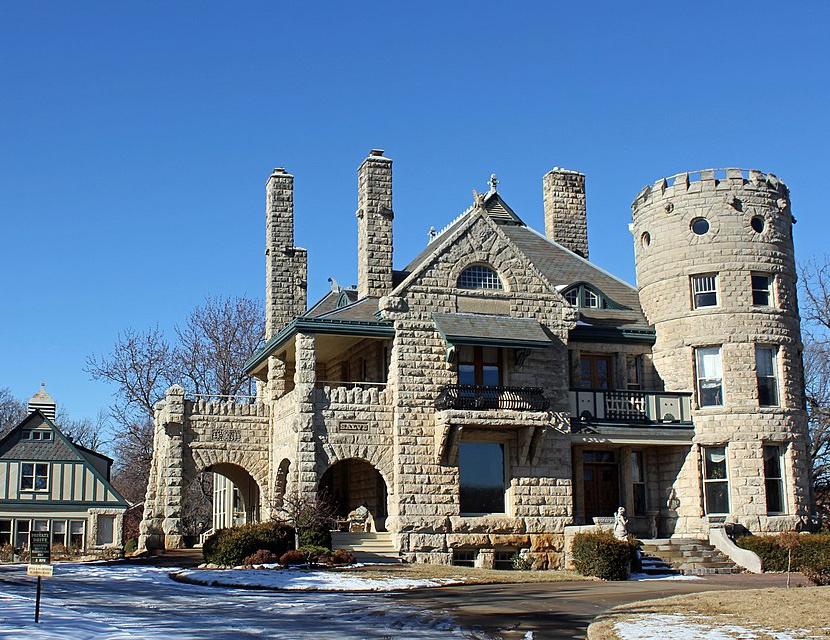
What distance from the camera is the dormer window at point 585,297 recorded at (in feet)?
121

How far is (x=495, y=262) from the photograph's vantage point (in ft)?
112

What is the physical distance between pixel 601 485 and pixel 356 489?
26.9 ft

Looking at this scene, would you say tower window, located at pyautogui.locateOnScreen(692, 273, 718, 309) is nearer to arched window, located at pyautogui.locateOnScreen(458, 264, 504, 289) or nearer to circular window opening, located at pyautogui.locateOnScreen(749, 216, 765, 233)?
circular window opening, located at pyautogui.locateOnScreen(749, 216, 765, 233)

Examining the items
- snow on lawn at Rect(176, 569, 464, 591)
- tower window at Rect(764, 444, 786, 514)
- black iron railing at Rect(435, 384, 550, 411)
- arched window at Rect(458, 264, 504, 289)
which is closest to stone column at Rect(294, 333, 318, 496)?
black iron railing at Rect(435, 384, 550, 411)

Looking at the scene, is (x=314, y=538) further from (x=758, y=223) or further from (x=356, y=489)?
(x=758, y=223)

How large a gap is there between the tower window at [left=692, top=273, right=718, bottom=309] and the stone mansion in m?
0.04

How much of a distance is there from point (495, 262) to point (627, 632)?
19684mm

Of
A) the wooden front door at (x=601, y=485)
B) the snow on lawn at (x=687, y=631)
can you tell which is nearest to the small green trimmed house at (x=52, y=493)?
the wooden front door at (x=601, y=485)

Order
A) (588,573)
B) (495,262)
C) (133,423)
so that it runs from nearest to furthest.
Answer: (588,573), (495,262), (133,423)

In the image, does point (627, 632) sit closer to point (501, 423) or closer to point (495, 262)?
point (501, 423)

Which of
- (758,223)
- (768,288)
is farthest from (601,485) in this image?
(758,223)

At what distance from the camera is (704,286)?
1366 inches

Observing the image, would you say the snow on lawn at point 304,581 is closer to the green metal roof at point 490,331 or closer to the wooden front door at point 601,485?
the green metal roof at point 490,331

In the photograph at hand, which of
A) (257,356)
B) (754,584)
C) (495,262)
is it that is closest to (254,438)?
(257,356)
